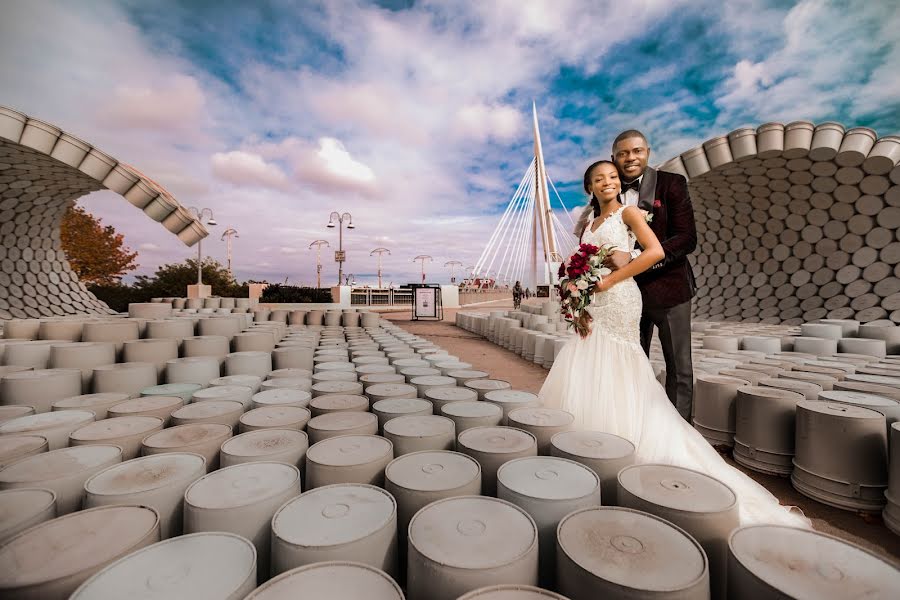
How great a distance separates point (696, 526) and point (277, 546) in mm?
1520

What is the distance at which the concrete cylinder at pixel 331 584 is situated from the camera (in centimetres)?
105

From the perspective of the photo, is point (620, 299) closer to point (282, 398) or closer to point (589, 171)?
point (589, 171)

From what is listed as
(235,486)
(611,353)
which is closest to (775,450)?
(611,353)

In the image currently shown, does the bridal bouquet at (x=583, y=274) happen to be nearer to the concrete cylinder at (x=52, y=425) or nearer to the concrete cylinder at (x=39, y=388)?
the concrete cylinder at (x=52, y=425)

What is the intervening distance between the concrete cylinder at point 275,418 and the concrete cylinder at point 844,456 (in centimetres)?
340

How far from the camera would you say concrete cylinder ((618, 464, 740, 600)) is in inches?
53.7

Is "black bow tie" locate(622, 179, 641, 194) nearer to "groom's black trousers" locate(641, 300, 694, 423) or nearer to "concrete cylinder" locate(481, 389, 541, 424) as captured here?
"groom's black trousers" locate(641, 300, 694, 423)

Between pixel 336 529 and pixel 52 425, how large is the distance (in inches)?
90.0

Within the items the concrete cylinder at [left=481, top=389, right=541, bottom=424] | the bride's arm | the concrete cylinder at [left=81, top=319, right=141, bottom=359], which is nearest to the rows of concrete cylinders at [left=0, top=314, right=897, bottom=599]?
the concrete cylinder at [left=481, top=389, right=541, bottom=424]

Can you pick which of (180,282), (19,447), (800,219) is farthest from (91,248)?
(800,219)

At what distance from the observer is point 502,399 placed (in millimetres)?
2867

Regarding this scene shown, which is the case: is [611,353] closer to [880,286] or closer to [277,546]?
[277,546]

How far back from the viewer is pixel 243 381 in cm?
350

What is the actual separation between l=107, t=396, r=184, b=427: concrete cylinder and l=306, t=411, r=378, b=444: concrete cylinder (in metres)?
1.07
